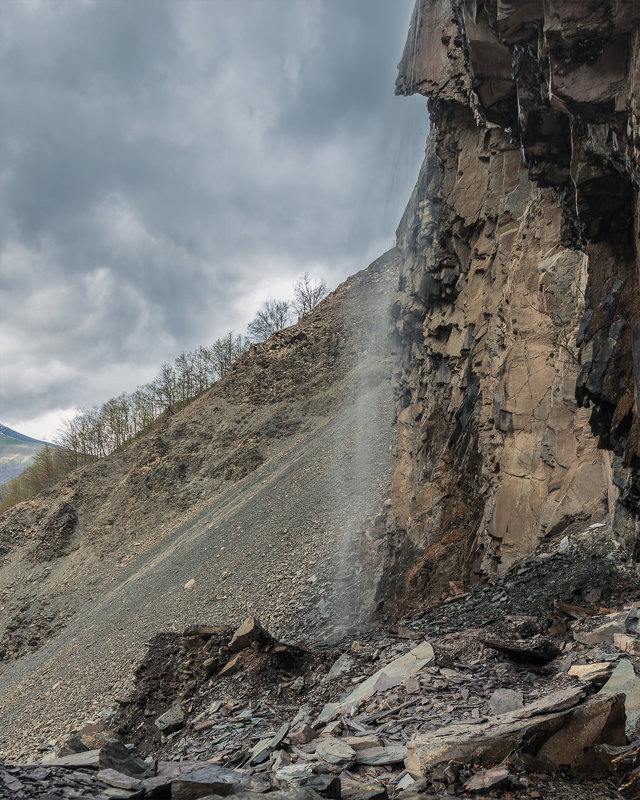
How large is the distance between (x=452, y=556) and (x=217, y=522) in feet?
46.5

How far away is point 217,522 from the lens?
24453 mm

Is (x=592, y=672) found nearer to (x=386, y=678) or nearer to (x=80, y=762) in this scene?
(x=386, y=678)

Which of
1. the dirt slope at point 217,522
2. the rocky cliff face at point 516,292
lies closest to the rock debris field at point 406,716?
the rocky cliff face at point 516,292

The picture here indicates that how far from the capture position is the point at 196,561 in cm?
2067

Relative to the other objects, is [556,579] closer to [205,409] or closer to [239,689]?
[239,689]

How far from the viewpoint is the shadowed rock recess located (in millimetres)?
4684

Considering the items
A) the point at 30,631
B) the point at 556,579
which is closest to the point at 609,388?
the point at 556,579

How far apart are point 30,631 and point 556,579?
84.2ft

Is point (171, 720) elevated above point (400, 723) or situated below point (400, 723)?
below

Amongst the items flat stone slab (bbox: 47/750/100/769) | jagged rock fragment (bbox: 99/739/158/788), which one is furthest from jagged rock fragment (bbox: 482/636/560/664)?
flat stone slab (bbox: 47/750/100/769)

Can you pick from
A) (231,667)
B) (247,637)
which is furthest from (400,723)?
(247,637)

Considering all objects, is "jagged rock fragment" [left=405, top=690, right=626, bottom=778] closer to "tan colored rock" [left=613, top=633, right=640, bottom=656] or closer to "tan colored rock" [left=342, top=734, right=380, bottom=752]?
"tan colored rock" [left=342, top=734, right=380, bottom=752]

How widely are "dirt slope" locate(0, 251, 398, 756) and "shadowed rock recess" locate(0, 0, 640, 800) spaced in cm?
18

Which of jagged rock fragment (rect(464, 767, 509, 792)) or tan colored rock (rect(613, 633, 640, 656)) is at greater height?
jagged rock fragment (rect(464, 767, 509, 792))
